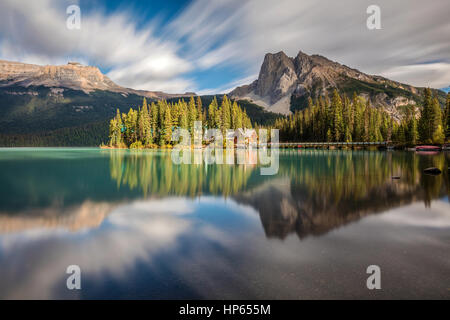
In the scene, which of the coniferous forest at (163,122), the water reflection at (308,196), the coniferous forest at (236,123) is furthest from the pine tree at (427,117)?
the water reflection at (308,196)

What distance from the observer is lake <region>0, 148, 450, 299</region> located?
19.2ft

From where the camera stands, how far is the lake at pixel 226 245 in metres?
5.86

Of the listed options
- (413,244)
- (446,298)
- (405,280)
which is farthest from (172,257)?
(413,244)

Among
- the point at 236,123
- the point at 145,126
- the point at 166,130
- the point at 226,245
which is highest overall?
the point at 236,123

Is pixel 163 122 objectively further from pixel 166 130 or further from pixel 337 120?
pixel 337 120

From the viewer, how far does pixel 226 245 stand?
850cm

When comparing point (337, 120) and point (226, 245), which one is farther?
point (337, 120)

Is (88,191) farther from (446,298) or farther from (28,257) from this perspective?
(446,298)

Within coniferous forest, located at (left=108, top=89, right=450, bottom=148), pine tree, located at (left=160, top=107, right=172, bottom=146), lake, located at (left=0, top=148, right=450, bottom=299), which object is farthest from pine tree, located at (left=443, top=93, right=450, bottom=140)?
pine tree, located at (left=160, top=107, right=172, bottom=146)

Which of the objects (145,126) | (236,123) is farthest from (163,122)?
(236,123)

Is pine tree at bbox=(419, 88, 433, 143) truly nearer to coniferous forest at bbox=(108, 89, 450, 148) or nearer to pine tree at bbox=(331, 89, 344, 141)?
coniferous forest at bbox=(108, 89, 450, 148)

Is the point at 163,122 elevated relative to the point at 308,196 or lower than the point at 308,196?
elevated

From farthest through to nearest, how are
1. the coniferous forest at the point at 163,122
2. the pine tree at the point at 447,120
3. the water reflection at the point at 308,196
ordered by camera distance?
1. the coniferous forest at the point at 163,122
2. the pine tree at the point at 447,120
3. the water reflection at the point at 308,196

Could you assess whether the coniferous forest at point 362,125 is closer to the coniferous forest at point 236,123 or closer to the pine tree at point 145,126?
the coniferous forest at point 236,123
